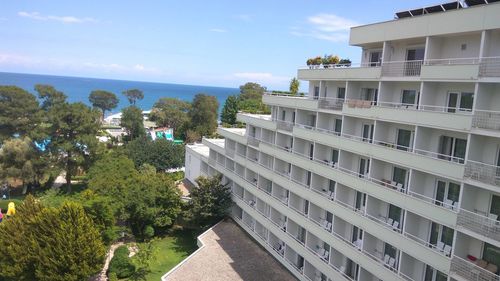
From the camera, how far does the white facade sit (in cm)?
1744

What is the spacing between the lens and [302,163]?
29.8 metres

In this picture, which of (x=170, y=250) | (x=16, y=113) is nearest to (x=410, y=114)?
(x=170, y=250)

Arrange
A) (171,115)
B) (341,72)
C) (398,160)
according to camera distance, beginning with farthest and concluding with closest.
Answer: (171,115), (341,72), (398,160)

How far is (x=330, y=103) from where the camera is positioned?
28312mm

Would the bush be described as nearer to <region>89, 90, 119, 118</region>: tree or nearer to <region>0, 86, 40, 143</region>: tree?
<region>0, 86, 40, 143</region>: tree

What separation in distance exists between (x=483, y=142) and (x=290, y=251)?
700 inches

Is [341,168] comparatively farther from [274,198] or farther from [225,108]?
[225,108]

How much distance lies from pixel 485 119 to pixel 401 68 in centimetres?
596

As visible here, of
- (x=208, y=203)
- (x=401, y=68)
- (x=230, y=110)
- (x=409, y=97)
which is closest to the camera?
(x=401, y=68)

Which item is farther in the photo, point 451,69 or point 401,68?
point 401,68

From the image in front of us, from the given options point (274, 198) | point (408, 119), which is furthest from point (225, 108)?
point (408, 119)

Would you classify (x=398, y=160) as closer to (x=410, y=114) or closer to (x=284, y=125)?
(x=410, y=114)

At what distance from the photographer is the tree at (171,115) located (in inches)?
3836

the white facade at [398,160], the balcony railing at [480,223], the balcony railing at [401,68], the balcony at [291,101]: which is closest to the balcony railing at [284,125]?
the white facade at [398,160]
